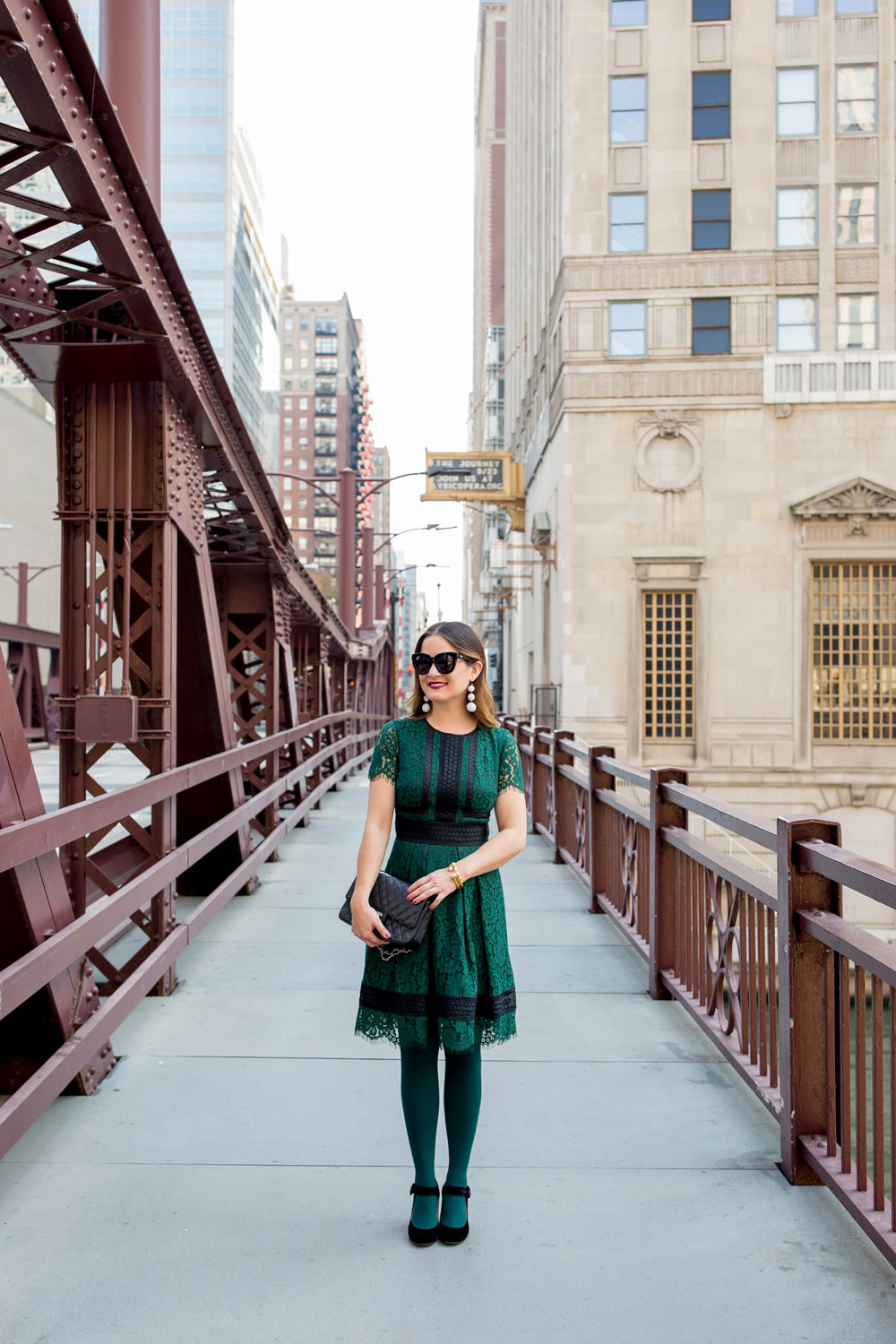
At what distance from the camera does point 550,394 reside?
33938mm

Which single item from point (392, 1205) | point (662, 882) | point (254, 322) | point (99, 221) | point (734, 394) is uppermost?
point (254, 322)

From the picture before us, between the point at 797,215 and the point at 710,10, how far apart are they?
19.2ft

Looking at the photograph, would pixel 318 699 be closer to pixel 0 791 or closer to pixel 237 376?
pixel 0 791

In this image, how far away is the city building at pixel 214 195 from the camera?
4724 inches

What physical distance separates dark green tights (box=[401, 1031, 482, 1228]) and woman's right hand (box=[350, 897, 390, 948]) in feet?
1.29

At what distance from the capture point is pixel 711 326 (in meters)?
29.8

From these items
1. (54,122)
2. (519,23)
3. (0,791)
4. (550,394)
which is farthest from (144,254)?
(519,23)

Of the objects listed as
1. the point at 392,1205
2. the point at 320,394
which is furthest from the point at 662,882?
the point at 320,394

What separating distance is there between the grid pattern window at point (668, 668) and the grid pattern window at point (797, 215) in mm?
9705

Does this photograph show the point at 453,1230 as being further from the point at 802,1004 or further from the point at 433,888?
the point at 802,1004

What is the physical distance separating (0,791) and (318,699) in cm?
1463

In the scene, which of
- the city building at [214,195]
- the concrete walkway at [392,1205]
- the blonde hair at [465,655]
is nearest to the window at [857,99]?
the concrete walkway at [392,1205]

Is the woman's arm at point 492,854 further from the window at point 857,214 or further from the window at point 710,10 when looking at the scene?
the window at point 710,10

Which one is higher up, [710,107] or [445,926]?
[710,107]
